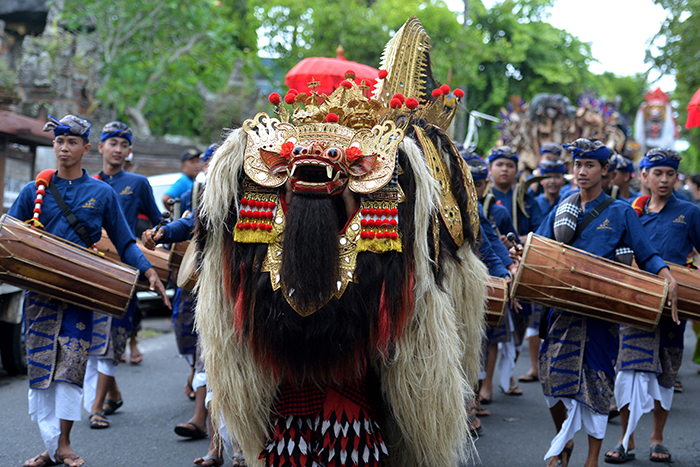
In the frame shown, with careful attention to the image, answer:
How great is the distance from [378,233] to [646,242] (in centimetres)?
218

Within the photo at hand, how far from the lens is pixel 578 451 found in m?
5.01

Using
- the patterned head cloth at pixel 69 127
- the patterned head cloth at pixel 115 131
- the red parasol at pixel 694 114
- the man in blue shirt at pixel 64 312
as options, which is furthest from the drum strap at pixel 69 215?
the red parasol at pixel 694 114

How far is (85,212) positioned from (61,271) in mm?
499

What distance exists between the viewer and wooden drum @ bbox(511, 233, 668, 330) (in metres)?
4.05

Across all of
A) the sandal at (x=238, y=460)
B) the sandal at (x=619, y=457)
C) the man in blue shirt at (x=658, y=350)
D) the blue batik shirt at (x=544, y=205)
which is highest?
the blue batik shirt at (x=544, y=205)

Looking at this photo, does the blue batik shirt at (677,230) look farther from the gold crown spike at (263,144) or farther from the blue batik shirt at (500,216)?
the gold crown spike at (263,144)

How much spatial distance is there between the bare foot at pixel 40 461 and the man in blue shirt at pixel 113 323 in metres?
0.88

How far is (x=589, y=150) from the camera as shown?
14.0ft

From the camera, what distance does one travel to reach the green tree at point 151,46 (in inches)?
597

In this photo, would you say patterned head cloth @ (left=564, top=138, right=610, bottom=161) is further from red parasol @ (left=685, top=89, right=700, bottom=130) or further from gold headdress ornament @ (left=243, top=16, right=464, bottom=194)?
red parasol @ (left=685, top=89, right=700, bottom=130)

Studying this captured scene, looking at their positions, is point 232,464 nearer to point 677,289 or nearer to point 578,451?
point 578,451

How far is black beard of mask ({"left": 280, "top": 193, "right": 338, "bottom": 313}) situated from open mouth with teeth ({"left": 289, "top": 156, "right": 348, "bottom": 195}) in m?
0.06

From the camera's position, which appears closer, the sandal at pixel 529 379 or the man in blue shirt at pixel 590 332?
the man in blue shirt at pixel 590 332

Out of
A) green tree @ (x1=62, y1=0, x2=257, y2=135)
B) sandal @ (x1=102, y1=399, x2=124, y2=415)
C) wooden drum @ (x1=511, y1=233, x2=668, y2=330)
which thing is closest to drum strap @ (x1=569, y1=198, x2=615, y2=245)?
wooden drum @ (x1=511, y1=233, x2=668, y2=330)
